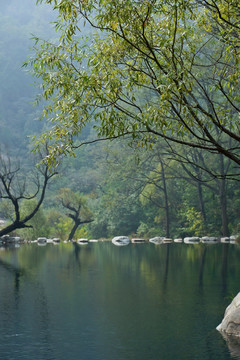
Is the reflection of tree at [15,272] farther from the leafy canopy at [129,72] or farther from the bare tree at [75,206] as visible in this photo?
the bare tree at [75,206]

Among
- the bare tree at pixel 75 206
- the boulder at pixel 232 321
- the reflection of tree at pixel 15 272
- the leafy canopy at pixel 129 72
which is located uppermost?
the bare tree at pixel 75 206

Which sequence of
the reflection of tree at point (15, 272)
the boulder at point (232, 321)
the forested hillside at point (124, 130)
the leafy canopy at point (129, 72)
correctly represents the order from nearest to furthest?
the leafy canopy at point (129, 72)
the forested hillside at point (124, 130)
the boulder at point (232, 321)
the reflection of tree at point (15, 272)

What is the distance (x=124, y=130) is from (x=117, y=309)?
5891 millimetres

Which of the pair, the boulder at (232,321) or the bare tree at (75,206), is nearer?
the boulder at (232,321)

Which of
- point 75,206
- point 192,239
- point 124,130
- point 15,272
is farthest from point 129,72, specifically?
point 75,206

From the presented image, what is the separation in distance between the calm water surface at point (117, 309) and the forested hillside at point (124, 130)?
310cm

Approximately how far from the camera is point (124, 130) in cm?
805

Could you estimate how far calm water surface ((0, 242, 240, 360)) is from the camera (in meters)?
9.01

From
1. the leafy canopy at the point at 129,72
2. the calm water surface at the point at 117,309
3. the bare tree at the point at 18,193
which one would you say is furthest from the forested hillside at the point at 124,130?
the calm water surface at the point at 117,309

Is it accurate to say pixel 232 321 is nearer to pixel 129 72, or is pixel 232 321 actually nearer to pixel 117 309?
pixel 117 309

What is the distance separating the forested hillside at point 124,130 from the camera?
777cm

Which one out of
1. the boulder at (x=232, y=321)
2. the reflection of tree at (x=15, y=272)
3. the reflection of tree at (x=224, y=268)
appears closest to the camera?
the boulder at (x=232, y=321)

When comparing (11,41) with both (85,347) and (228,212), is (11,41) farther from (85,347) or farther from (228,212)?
(85,347)

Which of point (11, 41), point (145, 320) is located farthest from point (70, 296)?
point (11, 41)
